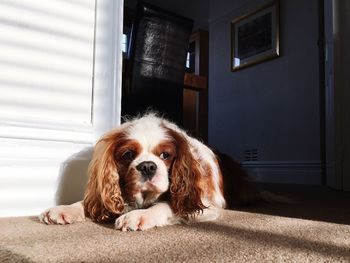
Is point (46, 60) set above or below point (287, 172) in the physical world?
above

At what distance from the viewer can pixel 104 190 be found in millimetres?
1283

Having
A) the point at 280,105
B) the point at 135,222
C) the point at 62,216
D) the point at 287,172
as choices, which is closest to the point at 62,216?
the point at 62,216

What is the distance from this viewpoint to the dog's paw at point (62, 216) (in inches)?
48.0

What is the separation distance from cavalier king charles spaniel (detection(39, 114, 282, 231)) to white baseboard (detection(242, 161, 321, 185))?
2512mm

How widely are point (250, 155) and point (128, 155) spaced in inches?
135

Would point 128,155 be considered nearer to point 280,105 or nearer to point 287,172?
point 287,172

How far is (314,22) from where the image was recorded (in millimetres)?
3930

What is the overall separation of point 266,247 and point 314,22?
3.55 m

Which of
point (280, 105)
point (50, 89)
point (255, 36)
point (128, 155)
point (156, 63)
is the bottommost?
point (128, 155)

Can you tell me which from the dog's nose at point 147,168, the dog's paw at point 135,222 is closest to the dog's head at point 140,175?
the dog's nose at point 147,168

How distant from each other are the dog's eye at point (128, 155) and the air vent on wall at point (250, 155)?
3.34m

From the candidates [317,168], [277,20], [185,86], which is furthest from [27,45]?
[277,20]

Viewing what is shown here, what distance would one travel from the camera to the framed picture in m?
4.38

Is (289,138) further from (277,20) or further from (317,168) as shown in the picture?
(277,20)
